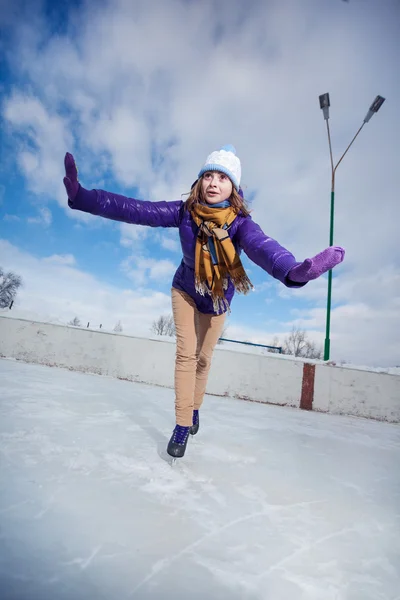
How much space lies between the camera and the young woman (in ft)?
5.21

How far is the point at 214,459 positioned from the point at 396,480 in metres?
1.26

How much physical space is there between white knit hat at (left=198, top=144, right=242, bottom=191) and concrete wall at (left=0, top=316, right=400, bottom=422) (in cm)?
390

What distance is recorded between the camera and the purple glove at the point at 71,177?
1.46 metres

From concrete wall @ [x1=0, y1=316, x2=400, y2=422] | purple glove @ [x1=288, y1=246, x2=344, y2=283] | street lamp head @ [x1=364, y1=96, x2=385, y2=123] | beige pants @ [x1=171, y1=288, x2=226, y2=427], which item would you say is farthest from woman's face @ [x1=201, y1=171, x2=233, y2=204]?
street lamp head @ [x1=364, y1=96, x2=385, y2=123]

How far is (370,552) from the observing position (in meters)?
1.11

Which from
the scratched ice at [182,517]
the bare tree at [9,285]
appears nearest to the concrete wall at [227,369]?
the scratched ice at [182,517]

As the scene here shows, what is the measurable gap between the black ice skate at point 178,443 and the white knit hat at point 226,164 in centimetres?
158

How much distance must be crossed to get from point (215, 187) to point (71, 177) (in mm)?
820

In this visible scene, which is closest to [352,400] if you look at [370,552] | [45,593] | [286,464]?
[286,464]

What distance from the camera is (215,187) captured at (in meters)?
1.82

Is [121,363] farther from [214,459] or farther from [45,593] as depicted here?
[45,593]

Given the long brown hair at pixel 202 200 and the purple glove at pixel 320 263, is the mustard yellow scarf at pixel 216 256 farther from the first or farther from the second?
the purple glove at pixel 320 263

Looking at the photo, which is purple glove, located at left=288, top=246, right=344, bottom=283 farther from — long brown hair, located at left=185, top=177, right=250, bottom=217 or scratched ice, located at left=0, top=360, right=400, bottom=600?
scratched ice, located at left=0, top=360, right=400, bottom=600

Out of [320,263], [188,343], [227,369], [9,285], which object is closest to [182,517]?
[188,343]
